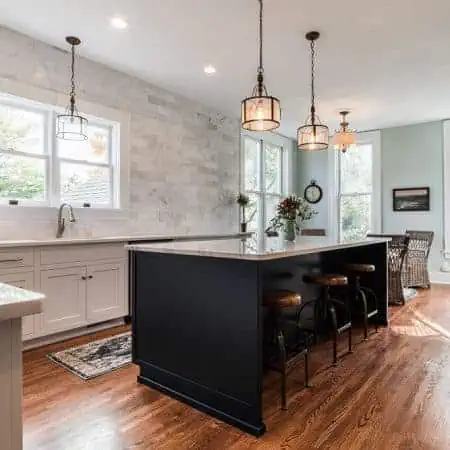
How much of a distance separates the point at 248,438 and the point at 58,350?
2.06 meters

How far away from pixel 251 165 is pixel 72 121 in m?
4.10

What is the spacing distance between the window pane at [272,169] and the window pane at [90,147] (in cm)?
387

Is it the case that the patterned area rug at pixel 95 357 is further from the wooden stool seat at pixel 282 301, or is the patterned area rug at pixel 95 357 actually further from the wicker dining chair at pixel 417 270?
the wicker dining chair at pixel 417 270

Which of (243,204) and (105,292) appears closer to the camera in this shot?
(105,292)

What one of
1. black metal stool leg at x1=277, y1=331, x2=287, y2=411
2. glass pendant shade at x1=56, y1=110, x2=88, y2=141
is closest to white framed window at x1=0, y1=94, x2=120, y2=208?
glass pendant shade at x1=56, y1=110, x2=88, y2=141

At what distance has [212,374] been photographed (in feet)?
7.11

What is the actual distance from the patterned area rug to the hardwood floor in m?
0.08

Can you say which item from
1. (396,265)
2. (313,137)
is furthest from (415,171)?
(313,137)

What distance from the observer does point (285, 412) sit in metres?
2.17

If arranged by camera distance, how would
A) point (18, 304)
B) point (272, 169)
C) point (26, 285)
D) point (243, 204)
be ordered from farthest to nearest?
point (272, 169), point (243, 204), point (26, 285), point (18, 304)

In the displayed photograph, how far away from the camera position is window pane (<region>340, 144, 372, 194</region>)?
777 cm

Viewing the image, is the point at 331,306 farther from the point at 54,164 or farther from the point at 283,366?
the point at 54,164

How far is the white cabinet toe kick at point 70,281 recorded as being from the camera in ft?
10.3

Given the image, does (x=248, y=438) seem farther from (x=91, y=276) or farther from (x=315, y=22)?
(x=315, y=22)
